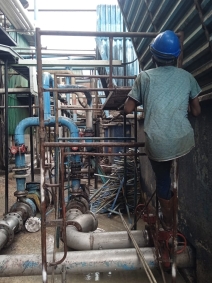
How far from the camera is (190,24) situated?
2.47 m

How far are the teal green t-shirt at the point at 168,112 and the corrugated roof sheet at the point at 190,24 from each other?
0.42 metres

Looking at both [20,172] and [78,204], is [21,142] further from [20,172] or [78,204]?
[78,204]

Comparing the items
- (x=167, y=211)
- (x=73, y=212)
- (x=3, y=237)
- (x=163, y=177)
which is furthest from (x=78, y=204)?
(x=163, y=177)

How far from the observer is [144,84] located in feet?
7.29

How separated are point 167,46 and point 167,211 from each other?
1472 mm

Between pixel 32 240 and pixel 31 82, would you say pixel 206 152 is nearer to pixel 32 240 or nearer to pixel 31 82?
pixel 32 240

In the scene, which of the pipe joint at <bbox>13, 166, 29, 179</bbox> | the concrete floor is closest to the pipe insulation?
the concrete floor

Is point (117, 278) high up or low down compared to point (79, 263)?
down

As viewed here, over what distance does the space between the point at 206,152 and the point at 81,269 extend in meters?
1.88

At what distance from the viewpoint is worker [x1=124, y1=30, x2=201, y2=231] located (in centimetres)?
211

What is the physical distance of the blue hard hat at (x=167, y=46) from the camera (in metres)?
2.13


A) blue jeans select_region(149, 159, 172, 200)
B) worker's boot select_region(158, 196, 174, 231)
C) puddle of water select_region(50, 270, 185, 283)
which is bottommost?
puddle of water select_region(50, 270, 185, 283)

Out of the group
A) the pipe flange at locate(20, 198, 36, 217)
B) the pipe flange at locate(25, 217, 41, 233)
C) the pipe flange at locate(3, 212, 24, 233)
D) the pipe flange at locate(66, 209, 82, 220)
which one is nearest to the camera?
the pipe flange at locate(66, 209, 82, 220)

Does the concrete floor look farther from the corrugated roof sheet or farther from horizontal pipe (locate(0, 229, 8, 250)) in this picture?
the corrugated roof sheet
